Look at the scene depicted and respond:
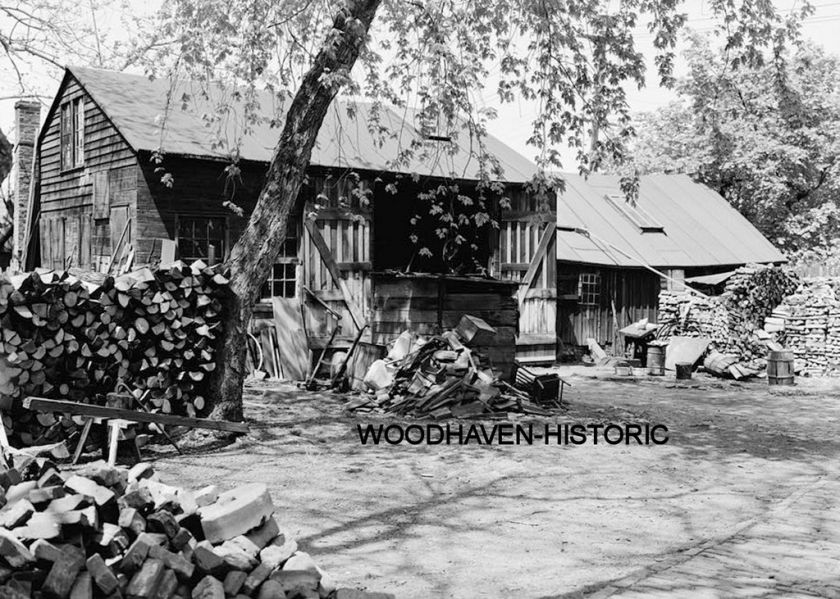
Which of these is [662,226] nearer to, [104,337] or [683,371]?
[683,371]

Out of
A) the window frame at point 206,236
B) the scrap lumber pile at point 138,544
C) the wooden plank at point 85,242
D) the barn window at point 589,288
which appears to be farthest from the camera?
the barn window at point 589,288

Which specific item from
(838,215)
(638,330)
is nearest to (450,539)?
(638,330)

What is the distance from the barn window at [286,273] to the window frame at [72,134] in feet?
15.5

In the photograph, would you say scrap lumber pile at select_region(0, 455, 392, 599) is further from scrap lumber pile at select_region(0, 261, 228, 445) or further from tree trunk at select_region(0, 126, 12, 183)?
scrap lumber pile at select_region(0, 261, 228, 445)

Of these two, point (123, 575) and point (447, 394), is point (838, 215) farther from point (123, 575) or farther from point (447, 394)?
point (123, 575)

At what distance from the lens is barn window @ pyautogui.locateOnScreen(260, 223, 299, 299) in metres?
17.6

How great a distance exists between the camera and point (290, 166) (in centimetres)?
1128

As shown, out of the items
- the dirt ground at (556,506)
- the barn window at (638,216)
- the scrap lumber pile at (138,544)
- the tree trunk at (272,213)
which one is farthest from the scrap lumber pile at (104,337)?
the barn window at (638,216)

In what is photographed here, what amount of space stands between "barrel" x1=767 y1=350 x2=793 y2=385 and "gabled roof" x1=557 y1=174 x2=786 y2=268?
594 cm

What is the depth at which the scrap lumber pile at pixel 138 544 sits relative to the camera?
4426 mm

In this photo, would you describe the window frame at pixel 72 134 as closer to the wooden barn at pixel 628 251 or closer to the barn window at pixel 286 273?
the barn window at pixel 286 273

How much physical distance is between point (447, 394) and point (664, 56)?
5555 millimetres

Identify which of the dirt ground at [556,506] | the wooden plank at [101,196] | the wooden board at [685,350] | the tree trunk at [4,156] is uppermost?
the wooden plank at [101,196]

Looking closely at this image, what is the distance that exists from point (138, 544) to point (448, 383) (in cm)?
862
